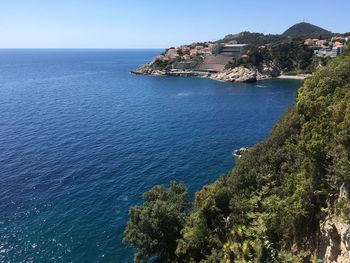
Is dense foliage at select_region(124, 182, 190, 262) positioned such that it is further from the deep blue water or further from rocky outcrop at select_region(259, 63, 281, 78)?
rocky outcrop at select_region(259, 63, 281, 78)

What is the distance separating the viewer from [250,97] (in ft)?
394

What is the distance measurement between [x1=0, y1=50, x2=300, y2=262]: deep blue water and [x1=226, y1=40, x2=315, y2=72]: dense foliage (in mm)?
47059

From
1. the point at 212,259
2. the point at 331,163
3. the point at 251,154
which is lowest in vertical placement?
the point at 212,259

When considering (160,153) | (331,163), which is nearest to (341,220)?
(331,163)

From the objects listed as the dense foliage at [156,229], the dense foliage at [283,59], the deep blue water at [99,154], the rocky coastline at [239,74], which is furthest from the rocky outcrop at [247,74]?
the dense foliage at [156,229]

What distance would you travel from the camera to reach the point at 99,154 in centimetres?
6244

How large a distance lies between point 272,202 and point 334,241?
6680 mm

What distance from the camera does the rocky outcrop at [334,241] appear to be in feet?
60.6

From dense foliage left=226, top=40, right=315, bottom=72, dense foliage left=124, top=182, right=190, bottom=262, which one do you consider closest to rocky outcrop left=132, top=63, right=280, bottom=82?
dense foliage left=226, top=40, right=315, bottom=72

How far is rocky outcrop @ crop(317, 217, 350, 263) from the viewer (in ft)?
60.6

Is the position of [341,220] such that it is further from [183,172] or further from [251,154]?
[183,172]

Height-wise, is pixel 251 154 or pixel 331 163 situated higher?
pixel 331 163

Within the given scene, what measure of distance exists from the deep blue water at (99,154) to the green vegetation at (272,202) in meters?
8.40

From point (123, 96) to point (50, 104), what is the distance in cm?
2670
